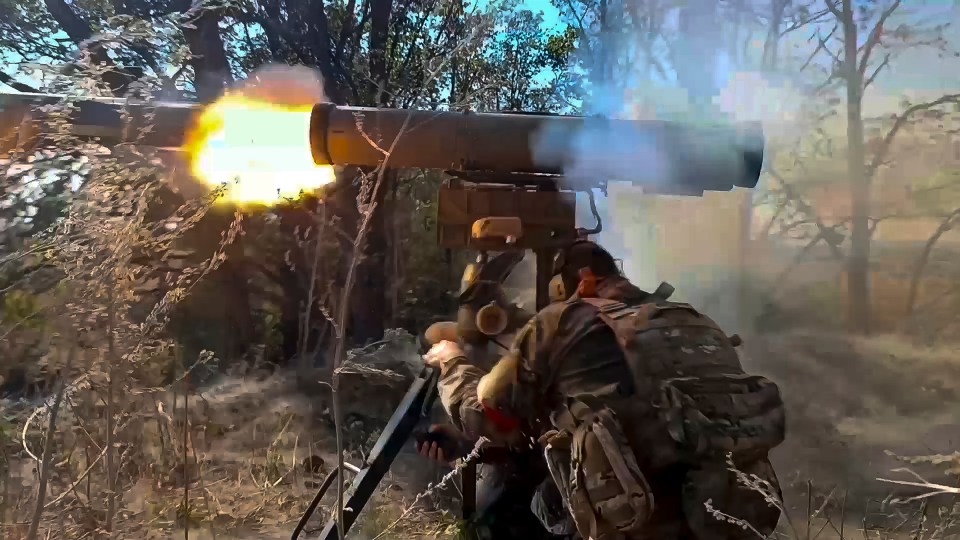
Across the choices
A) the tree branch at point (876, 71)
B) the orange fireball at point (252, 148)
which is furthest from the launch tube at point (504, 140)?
the tree branch at point (876, 71)

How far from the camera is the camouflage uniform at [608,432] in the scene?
1.35 metres

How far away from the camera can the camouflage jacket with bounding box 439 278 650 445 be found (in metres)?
1.44

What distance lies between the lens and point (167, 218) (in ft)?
6.06

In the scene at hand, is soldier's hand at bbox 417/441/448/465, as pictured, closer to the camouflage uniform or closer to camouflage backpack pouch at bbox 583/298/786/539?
the camouflage uniform

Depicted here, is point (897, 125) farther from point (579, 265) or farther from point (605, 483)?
point (605, 483)

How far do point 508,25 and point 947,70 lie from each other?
1601 mm

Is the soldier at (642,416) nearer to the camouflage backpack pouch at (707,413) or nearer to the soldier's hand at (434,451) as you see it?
the camouflage backpack pouch at (707,413)

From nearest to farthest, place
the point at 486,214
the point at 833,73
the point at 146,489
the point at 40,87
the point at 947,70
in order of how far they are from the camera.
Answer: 1. the point at 40,87
2. the point at 486,214
3. the point at 146,489
4. the point at 947,70
5. the point at 833,73

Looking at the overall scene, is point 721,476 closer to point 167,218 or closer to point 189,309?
point 167,218

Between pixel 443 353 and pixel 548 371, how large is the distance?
0.40 meters

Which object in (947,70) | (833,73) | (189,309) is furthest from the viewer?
(189,309)

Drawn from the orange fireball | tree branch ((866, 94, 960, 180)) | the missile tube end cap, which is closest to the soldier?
the missile tube end cap

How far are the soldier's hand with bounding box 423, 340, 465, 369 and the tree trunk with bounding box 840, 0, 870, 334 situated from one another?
175cm

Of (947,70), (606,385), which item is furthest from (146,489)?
(947,70)
